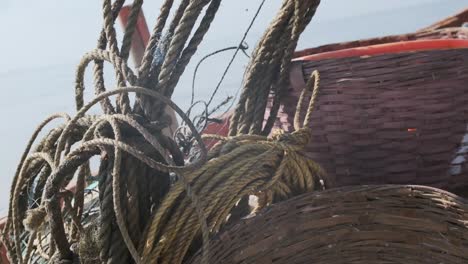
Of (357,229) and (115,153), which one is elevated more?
(115,153)

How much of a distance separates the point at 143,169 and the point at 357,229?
34cm

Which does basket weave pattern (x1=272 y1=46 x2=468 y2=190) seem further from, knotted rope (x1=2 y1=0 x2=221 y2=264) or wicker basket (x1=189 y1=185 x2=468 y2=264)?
knotted rope (x1=2 y1=0 x2=221 y2=264)

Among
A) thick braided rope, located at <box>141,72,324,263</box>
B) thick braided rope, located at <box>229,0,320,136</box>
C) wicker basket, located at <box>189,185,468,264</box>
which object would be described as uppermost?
thick braided rope, located at <box>229,0,320,136</box>

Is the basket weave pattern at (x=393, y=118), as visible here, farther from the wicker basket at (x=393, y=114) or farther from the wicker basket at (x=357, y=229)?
the wicker basket at (x=357, y=229)

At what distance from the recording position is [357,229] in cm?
74

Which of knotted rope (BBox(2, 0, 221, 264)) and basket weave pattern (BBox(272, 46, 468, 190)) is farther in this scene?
basket weave pattern (BBox(272, 46, 468, 190))

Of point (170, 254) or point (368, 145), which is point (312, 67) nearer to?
point (368, 145)

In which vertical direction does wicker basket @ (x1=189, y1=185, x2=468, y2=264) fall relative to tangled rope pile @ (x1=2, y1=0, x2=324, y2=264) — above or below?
below

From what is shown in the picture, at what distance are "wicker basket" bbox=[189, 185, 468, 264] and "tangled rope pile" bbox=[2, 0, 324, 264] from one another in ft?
0.14

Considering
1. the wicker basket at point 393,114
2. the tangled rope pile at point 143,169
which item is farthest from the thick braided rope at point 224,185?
the wicker basket at point 393,114

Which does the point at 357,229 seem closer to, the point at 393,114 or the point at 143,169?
the point at 393,114

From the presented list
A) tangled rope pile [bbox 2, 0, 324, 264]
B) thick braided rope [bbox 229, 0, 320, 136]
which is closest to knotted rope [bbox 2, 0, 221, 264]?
tangled rope pile [bbox 2, 0, 324, 264]

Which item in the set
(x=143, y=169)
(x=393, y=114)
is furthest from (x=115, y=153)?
(x=393, y=114)

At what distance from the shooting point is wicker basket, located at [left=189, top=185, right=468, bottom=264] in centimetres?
68
